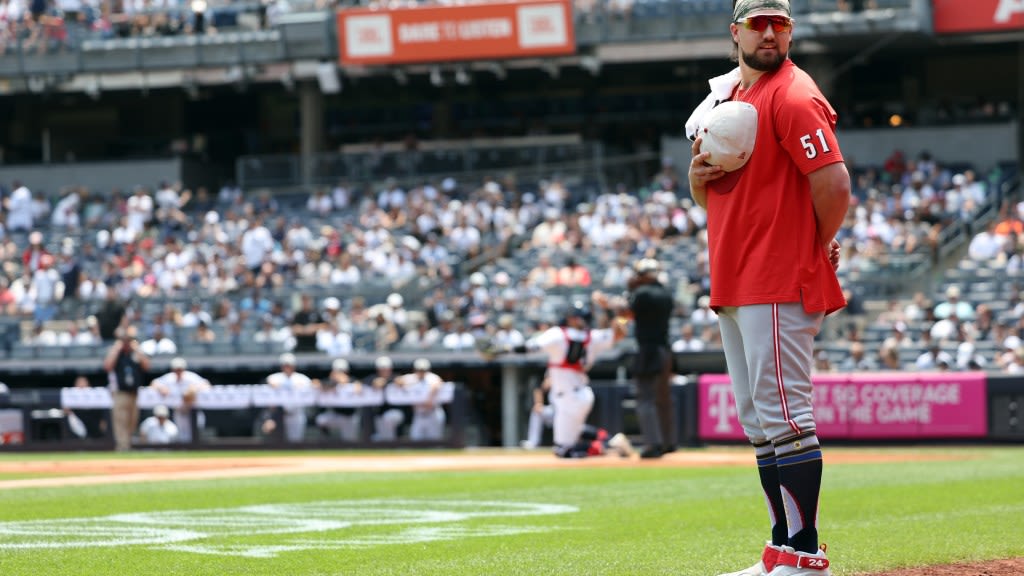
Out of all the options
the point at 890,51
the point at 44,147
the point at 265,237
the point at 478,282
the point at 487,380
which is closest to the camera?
the point at 487,380

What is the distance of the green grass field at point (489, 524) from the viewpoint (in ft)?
22.0

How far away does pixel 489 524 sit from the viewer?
881 cm

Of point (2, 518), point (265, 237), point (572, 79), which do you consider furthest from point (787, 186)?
point (572, 79)

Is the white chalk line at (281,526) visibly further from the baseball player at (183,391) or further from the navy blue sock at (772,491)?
Answer: the baseball player at (183,391)

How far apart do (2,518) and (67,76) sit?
2822 centimetres

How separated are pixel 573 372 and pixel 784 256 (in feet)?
39.5

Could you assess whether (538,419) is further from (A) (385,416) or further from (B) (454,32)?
(B) (454,32)

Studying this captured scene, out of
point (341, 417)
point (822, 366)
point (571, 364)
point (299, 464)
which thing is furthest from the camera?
point (341, 417)

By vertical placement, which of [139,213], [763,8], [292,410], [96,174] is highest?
[96,174]

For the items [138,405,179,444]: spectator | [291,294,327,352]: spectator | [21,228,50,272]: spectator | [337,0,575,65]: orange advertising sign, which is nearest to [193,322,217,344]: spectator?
[291,294,327,352]: spectator

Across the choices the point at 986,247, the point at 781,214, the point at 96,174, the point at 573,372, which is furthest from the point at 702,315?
the point at 96,174

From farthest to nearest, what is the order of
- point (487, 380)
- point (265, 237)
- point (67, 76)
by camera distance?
point (67, 76) → point (265, 237) → point (487, 380)

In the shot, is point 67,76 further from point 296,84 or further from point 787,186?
point 787,186

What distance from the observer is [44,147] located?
39938 millimetres
